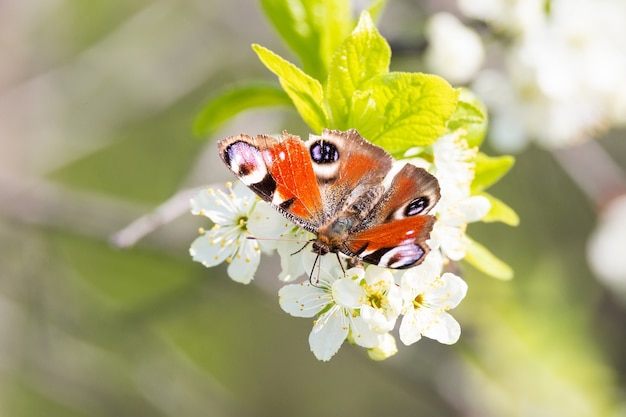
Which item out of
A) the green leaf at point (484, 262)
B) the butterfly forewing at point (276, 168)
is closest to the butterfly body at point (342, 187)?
the butterfly forewing at point (276, 168)

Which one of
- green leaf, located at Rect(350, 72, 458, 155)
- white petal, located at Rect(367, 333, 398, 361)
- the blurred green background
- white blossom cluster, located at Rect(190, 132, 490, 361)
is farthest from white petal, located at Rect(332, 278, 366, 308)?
the blurred green background

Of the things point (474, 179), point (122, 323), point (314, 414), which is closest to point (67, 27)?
point (122, 323)

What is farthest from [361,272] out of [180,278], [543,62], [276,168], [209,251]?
[180,278]

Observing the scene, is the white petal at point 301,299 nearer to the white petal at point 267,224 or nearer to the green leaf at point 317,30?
the white petal at point 267,224

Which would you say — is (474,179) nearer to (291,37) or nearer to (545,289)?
(291,37)

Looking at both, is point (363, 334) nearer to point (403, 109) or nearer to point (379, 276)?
point (379, 276)

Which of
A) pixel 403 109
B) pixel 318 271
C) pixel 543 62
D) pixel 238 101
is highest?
pixel 543 62
